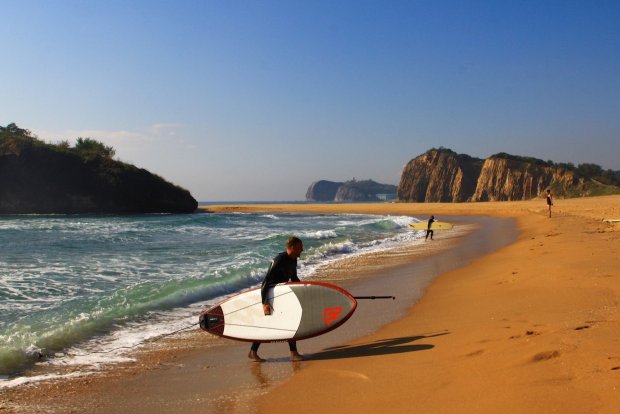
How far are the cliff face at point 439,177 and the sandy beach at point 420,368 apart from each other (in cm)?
10674

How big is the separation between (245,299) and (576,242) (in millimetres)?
10770

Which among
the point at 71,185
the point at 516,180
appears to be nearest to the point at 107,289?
the point at 71,185

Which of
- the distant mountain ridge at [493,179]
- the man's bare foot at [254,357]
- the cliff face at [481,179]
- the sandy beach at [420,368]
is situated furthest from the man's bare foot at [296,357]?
the cliff face at [481,179]

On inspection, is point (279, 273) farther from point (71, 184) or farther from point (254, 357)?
point (71, 184)

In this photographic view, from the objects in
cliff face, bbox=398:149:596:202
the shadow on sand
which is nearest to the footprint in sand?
the shadow on sand

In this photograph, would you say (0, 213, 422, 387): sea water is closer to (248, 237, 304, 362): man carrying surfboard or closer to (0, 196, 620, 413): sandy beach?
(0, 196, 620, 413): sandy beach

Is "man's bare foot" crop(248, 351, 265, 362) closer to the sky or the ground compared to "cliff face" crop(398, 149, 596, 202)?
closer to the ground

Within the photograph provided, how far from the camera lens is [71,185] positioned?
192ft

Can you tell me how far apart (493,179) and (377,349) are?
102 meters

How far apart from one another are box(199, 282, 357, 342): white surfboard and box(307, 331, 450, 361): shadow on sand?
0.34 metres

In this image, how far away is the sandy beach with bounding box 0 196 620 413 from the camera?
3.57 metres

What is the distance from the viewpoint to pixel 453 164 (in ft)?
377

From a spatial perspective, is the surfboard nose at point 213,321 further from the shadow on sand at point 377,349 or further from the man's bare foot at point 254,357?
the shadow on sand at point 377,349

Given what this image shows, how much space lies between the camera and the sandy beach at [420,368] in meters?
3.57
